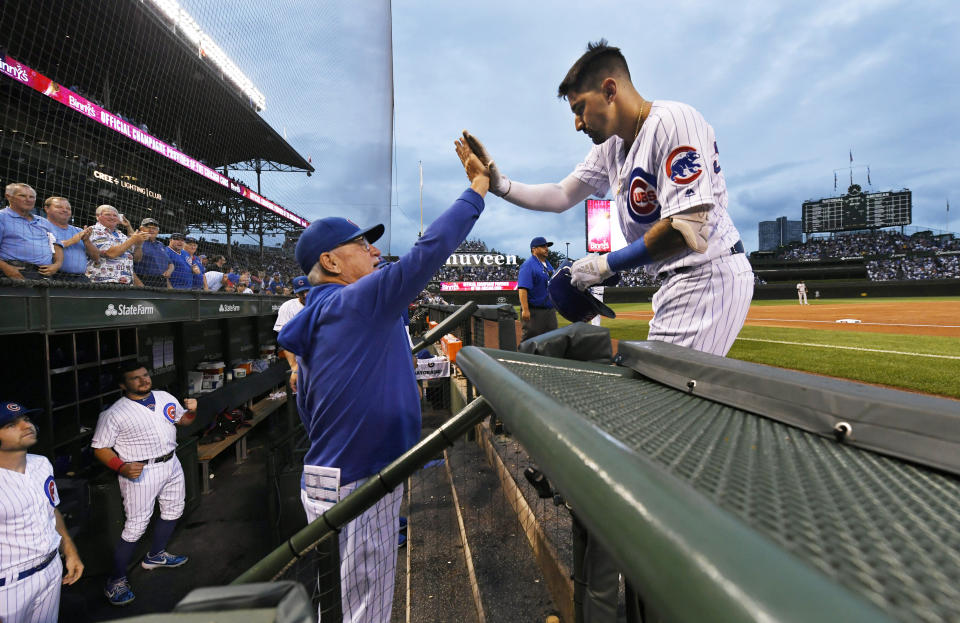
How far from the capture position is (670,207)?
126 centimetres

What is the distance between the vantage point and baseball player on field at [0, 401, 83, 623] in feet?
7.80

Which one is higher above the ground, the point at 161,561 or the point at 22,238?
the point at 22,238

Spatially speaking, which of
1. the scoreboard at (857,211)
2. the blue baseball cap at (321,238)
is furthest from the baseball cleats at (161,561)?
the scoreboard at (857,211)

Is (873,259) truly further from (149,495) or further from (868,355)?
(149,495)

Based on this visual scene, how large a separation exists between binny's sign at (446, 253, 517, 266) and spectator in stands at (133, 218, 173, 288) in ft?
126

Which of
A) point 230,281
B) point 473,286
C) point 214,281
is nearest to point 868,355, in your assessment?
point 214,281

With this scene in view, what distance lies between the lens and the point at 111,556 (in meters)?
3.54

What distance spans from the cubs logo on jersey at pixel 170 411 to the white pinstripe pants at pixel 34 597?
1.30 m

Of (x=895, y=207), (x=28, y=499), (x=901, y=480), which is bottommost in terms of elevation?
(x=28, y=499)

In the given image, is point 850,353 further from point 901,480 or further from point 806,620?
point 806,620

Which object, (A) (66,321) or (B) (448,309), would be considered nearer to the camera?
(A) (66,321)

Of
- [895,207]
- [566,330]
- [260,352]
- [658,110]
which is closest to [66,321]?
[566,330]

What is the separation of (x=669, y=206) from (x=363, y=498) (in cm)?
118

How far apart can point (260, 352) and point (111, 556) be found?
4.53 m
